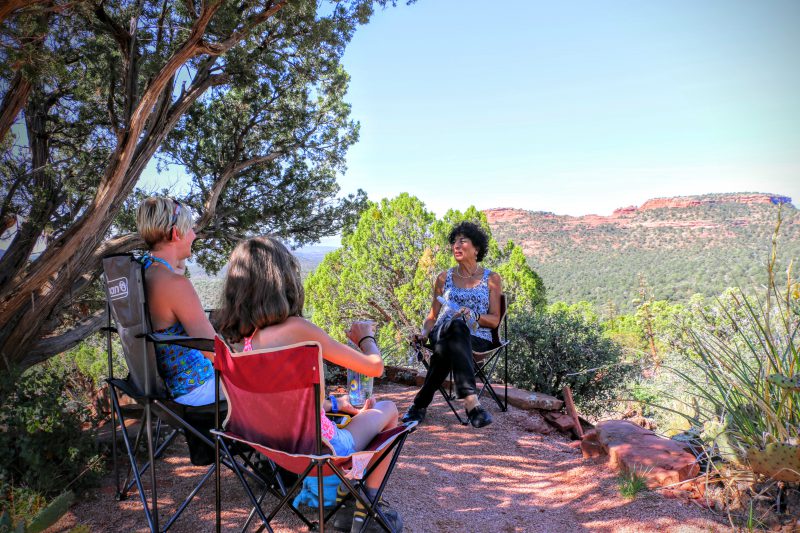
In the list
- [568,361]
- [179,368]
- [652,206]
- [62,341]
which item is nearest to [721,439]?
[179,368]

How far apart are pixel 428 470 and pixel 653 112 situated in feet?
148

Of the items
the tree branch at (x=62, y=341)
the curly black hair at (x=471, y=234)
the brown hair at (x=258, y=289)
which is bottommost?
the tree branch at (x=62, y=341)

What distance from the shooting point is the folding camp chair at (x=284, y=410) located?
142 centimetres

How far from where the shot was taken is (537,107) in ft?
106

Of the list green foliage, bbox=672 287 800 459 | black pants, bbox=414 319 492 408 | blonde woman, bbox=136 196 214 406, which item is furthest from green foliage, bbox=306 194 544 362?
blonde woman, bbox=136 196 214 406

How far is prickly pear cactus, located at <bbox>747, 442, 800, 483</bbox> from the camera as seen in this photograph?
1.83 meters

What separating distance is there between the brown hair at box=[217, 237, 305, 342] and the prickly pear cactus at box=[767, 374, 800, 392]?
5.27 feet

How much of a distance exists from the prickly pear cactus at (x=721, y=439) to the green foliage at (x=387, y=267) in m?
6.81

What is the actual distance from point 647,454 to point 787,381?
2.55 feet

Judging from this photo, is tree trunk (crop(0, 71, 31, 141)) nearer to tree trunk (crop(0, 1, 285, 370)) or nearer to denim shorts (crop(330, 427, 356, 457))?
tree trunk (crop(0, 1, 285, 370))

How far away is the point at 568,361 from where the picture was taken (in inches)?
179

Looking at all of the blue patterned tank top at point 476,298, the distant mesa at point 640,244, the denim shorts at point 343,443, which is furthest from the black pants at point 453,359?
the distant mesa at point 640,244

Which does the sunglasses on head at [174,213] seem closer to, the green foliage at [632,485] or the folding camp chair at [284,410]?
the folding camp chair at [284,410]

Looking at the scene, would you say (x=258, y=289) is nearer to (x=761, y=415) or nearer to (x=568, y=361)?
(x=761, y=415)
